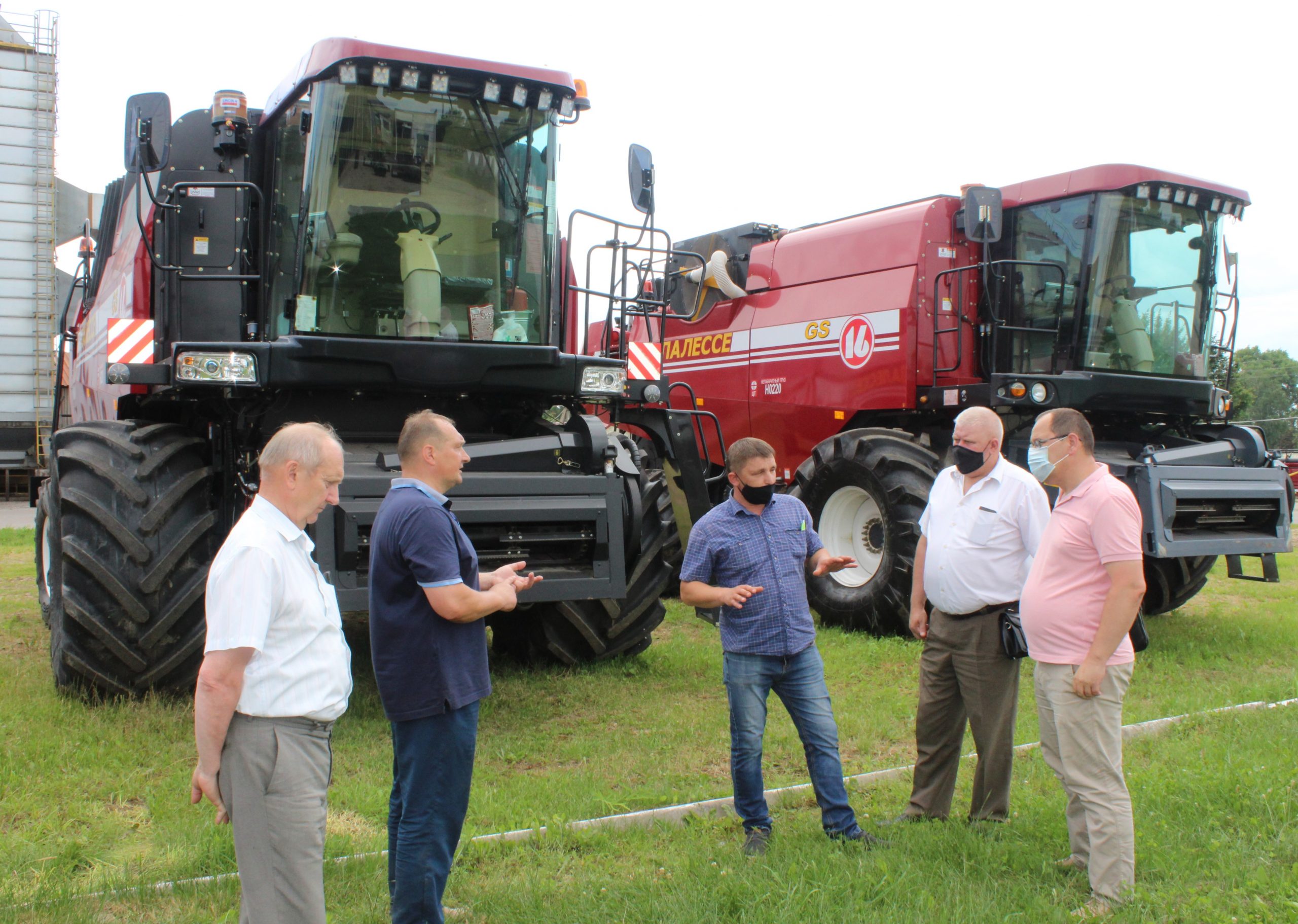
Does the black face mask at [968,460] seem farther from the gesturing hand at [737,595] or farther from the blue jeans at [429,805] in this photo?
the blue jeans at [429,805]

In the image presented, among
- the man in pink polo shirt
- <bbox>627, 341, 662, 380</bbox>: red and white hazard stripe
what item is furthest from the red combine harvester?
the man in pink polo shirt

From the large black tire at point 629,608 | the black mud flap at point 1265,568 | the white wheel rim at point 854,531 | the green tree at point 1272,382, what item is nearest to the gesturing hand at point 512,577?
the large black tire at point 629,608

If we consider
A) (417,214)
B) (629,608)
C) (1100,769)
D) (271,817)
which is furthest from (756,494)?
(417,214)

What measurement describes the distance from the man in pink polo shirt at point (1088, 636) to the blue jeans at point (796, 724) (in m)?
0.76

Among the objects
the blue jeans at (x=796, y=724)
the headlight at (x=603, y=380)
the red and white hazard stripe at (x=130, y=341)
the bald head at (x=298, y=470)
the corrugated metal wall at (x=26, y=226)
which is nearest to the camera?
the bald head at (x=298, y=470)

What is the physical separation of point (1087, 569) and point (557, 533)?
114 inches

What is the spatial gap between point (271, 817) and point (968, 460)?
2905 mm

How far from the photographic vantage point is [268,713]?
2.69m

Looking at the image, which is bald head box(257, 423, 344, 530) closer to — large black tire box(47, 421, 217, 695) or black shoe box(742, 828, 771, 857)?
black shoe box(742, 828, 771, 857)

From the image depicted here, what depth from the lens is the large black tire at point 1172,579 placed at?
912 centimetres

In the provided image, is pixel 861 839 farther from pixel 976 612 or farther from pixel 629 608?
pixel 629 608

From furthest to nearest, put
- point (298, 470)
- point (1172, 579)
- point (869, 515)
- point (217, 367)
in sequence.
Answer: point (1172, 579), point (869, 515), point (217, 367), point (298, 470)

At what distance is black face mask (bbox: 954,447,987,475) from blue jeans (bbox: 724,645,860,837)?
95 centimetres

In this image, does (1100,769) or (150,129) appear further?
(150,129)
